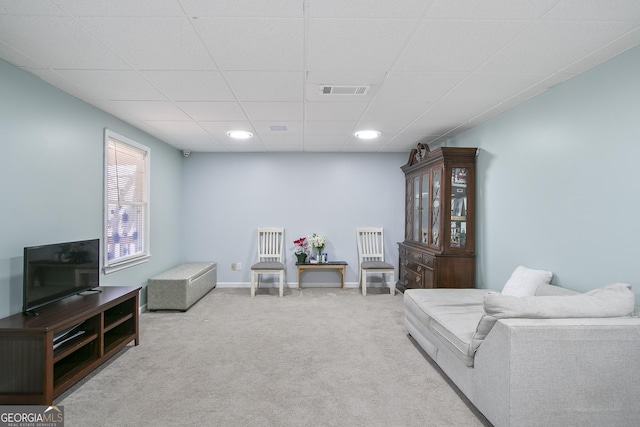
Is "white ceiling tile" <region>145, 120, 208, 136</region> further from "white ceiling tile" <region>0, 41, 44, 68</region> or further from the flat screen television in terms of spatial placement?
the flat screen television

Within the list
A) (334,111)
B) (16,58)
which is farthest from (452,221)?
(16,58)

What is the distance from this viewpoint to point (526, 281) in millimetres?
2855

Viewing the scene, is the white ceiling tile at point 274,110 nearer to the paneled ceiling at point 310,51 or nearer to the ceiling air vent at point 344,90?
the paneled ceiling at point 310,51

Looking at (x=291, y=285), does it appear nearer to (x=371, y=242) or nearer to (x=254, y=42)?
(x=371, y=242)

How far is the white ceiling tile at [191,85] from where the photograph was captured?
8.14ft

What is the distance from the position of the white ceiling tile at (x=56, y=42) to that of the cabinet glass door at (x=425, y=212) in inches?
147

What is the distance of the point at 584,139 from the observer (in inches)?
97.0

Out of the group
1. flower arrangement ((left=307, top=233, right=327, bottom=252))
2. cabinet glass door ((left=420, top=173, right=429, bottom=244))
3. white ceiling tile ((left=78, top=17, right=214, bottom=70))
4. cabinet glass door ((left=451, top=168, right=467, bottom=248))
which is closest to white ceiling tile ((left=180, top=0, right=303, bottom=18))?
white ceiling tile ((left=78, top=17, right=214, bottom=70))

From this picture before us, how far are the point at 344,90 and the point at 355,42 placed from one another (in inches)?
31.1

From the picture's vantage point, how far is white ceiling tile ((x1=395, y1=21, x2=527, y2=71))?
1858 millimetres

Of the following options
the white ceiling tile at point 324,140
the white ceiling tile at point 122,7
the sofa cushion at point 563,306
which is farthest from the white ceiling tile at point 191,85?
the sofa cushion at point 563,306

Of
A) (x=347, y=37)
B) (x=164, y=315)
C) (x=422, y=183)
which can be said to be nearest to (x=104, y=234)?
(x=164, y=315)

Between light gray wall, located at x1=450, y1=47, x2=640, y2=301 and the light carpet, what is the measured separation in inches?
54.1

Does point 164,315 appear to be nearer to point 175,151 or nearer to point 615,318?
point 175,151
